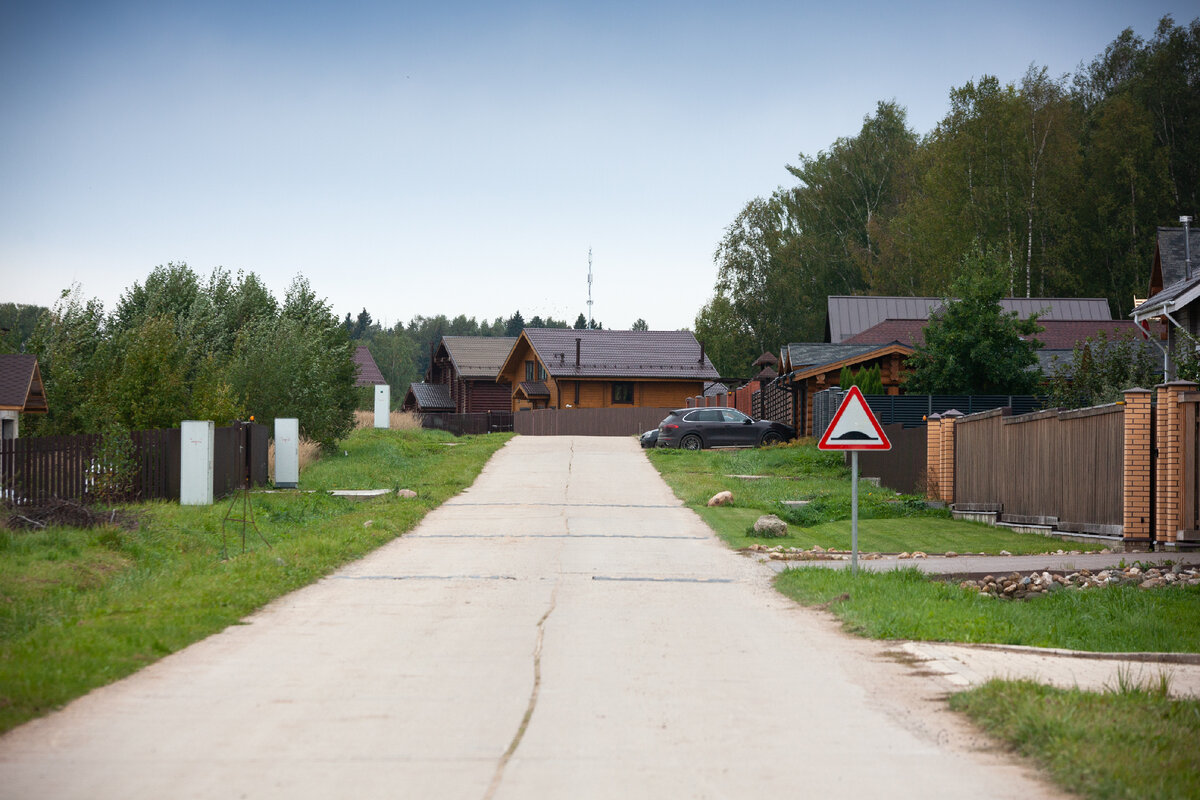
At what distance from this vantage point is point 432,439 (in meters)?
44.7

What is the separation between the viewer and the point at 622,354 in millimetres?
64438

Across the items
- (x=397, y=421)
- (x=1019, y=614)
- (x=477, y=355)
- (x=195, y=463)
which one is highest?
(x=477, y=355)

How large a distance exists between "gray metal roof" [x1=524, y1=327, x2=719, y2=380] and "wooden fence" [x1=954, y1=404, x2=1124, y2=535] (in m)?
41.4

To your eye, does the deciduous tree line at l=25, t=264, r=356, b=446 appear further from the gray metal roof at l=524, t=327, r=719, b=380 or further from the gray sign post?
the gray metal roof at l=524, t=327, r=719, b=380

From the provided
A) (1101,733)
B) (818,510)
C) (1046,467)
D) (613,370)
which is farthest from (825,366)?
(1101,733)

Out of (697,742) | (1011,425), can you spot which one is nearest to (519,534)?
(1011,425)

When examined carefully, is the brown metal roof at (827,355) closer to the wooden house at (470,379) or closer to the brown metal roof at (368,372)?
the wooden house at (470,379)

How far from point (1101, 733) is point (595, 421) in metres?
50.3

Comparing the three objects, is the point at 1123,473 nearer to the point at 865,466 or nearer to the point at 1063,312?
the point at 865,466

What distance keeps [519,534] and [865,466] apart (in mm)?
13680

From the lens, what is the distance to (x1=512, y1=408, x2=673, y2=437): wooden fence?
5575 centimetres

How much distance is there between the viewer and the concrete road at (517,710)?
5.18 m

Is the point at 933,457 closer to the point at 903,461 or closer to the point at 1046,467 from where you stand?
the point at 903,461

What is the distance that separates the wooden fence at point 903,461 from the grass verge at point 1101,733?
16.9 metres
